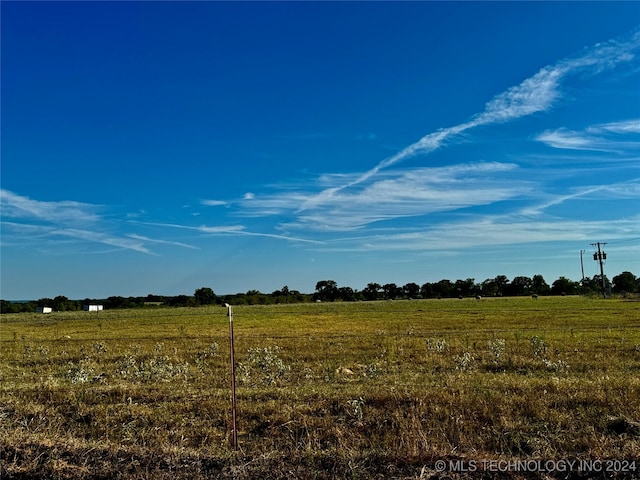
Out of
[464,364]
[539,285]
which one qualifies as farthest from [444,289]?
[464,364]

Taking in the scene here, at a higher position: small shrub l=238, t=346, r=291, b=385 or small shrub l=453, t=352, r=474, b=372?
small shrub l=238, t=346, r=291, b=385

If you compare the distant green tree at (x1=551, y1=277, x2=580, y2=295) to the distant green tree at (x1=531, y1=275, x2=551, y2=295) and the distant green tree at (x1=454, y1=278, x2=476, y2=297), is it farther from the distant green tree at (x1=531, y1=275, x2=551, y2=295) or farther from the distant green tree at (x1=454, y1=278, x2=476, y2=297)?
the distant green tree at (x1=454, y1=278, x2=476, y2=297)

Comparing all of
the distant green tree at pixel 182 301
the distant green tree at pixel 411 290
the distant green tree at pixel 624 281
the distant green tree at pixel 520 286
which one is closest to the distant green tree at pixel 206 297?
the distant green tree at pixel 182 301

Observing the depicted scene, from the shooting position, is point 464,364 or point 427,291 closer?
point 464,364

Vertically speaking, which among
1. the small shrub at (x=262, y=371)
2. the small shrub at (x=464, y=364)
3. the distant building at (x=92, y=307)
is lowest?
the small shrub at (x=464, y=364)

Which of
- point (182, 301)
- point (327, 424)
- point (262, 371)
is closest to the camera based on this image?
point (327, 424)

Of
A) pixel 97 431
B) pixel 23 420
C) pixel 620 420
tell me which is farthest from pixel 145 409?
pixel 620 420

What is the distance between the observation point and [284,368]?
13703 millimetres

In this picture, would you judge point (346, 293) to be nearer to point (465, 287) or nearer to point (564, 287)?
point (465, 287)

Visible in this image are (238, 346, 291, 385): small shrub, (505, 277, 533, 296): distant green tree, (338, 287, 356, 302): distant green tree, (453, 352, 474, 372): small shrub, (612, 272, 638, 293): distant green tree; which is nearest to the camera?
(238, 346, 291, 385): small shrub

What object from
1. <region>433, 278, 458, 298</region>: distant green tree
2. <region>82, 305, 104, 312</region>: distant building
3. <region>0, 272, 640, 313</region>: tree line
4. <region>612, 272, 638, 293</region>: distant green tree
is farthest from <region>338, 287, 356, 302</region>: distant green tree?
<region>612, 272, 638, 293</region>: distant green tree

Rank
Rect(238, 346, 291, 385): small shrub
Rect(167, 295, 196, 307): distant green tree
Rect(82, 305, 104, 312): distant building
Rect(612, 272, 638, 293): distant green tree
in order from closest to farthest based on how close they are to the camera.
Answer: Rect(238, 346, 291, 385): small shrub, Rect(82, 305, 104, 312): distant building, Rect(167, 295, 196, 307): distant green tree, Rect(612, 272, 638, 293): distant green tree

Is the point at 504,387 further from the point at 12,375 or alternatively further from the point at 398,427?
the point at 12,375

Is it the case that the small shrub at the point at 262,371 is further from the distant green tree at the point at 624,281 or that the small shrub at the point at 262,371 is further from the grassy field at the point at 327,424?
the distant green tree at the point at 624,281
